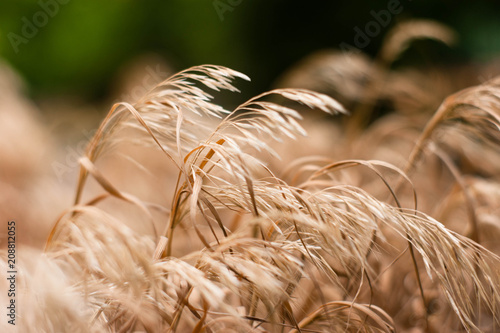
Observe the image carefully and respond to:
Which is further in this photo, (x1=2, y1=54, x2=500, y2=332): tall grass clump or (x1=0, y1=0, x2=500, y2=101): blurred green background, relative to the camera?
(x1=0, y1=0, x2=500, y2=101): blurred green background

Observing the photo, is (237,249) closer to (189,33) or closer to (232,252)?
(232,252)

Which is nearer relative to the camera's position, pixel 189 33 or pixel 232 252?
pixel 232 252

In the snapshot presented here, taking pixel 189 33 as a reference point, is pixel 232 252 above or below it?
below

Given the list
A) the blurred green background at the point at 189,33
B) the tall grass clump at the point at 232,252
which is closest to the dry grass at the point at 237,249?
the tall grass clump at the point at 232,252

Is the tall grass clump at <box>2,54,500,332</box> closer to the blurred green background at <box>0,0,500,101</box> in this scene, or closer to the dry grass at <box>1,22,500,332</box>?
the dry grass at <box>1,22,500,332</box>

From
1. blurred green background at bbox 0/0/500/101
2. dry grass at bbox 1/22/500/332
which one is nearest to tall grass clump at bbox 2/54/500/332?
dry grass at bbox 1/22/500/332

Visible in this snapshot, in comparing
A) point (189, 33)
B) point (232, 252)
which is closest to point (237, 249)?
point (232, 252)

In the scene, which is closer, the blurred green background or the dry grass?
the dry grass

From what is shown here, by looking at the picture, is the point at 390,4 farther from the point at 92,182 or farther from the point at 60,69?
the point at 60,69

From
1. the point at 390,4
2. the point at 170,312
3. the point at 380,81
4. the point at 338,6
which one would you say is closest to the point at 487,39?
the point at 390,4
